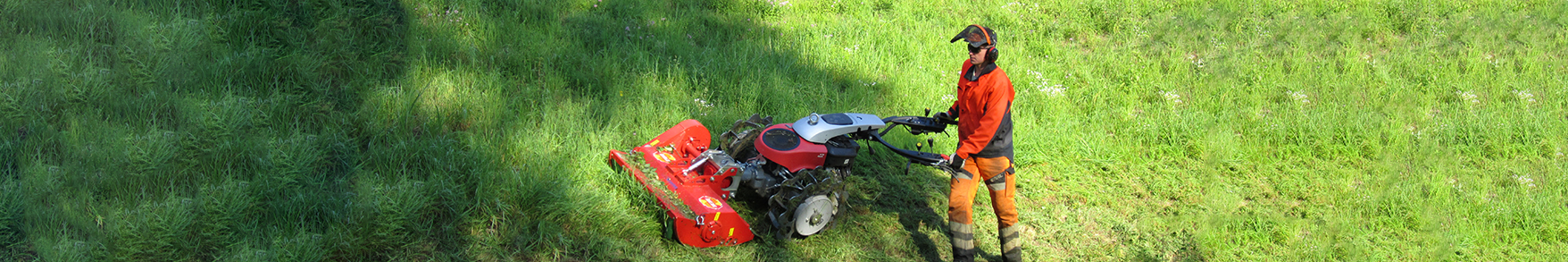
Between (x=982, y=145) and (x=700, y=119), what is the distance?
2771 millimetres

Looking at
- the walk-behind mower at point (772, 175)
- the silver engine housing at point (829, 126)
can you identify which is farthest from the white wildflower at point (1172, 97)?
the silver engine housing at point (829, 126)

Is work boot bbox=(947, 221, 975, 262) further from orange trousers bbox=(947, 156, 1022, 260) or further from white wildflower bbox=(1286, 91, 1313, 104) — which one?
white wildflower bbox=(1286, 91, 1313, 104)

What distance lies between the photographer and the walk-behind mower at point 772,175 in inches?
204

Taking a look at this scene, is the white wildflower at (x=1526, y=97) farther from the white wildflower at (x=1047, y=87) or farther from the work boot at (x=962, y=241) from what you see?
the work boot at (x=962, y=241)

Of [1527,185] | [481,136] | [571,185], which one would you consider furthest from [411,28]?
[1527,185]

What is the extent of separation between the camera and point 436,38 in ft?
25.0

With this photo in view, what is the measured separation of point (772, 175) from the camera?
5.57 meters

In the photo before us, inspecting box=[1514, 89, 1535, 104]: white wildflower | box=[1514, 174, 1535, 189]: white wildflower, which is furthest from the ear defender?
box=[1514, 89, 1535, 104]: white wildflower

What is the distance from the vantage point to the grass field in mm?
5203

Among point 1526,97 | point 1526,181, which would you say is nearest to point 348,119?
point 1526,181

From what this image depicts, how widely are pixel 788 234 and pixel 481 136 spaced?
7.09 ft

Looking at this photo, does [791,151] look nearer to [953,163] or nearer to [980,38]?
[953,163]

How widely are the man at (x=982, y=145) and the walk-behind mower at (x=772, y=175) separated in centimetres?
19

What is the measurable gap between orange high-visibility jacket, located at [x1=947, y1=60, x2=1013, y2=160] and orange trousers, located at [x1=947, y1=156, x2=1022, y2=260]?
66mm
